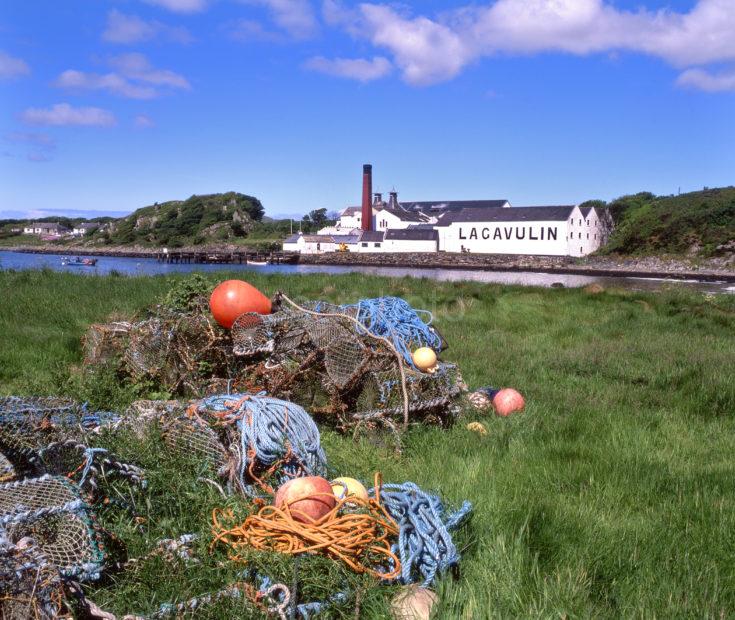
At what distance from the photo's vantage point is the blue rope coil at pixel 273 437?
420 centimetres

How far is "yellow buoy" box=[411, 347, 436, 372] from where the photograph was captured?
6.84 meters

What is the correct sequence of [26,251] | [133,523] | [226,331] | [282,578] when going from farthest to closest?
[26,251] < [226,331] < [133,523] < [282,578]

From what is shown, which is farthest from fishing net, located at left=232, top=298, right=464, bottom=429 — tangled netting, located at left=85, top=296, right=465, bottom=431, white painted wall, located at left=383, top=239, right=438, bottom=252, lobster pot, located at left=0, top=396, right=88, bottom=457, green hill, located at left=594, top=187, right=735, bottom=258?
white painted wall, located at left=383, top=239, right=438, bottom=252

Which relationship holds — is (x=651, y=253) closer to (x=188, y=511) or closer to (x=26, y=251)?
(x=188, y=511)

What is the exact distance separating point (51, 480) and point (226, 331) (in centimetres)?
424

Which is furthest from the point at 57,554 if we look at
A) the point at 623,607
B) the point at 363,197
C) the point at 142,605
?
the point at 363,197

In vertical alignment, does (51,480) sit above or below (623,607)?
above

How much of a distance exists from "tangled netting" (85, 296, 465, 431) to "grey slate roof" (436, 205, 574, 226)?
7309 cm

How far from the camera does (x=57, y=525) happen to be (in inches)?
120

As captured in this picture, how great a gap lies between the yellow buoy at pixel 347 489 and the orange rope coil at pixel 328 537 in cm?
27

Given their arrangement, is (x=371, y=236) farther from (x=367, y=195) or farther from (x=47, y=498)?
(x=47, y=498)

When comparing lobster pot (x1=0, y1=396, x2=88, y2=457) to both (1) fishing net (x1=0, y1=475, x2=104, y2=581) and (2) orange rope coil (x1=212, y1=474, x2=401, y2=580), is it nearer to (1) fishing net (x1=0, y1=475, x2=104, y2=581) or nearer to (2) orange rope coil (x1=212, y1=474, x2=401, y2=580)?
(1) fishing net (x1=0, y1=475, x2=104, y2=581)

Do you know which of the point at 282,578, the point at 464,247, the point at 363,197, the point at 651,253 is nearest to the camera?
the point at 282,578

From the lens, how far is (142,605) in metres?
2.87
